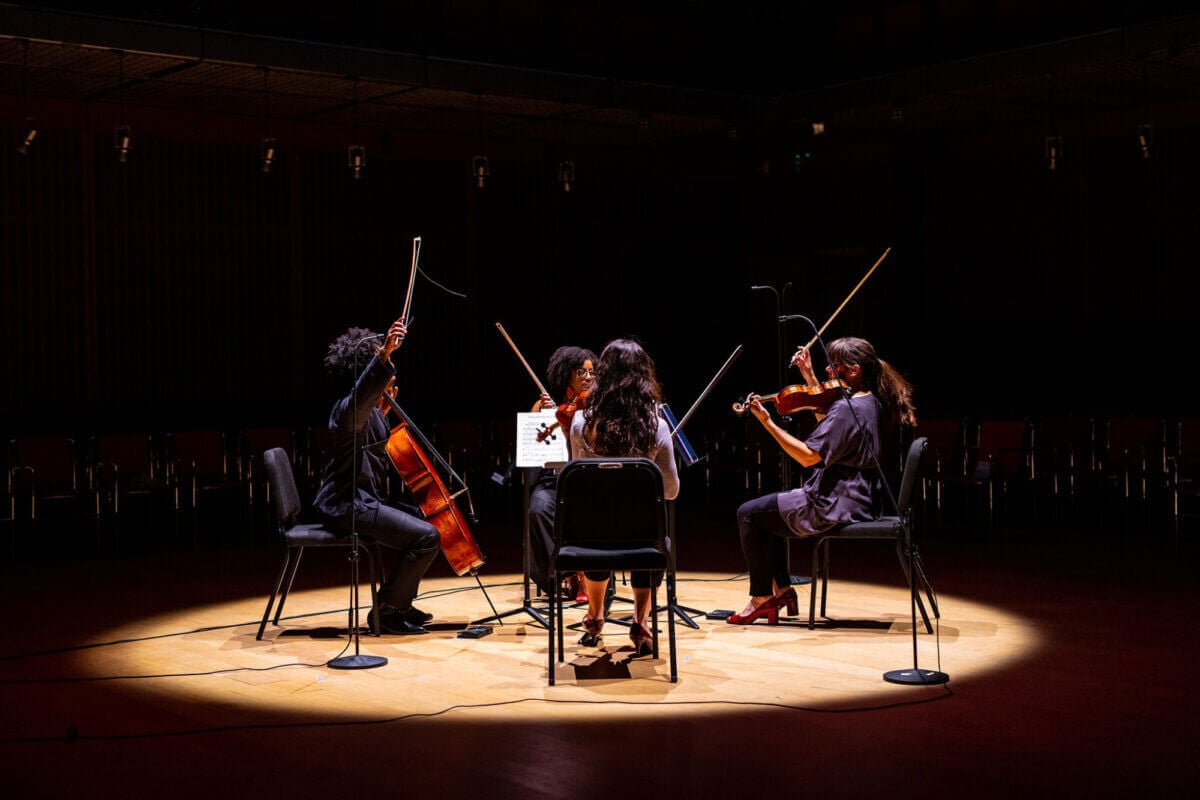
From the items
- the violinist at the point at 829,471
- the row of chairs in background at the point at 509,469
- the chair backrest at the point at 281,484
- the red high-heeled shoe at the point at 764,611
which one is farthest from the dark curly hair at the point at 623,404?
the row of chairs in background at the point at 509,469

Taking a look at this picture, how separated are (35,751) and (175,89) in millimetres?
5944

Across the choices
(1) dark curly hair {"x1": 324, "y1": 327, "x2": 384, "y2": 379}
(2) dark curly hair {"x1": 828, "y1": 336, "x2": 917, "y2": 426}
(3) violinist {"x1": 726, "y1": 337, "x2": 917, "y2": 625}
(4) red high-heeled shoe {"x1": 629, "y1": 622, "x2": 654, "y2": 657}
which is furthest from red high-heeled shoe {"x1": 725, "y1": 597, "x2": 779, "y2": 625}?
(1) dark curly hair {"x1": 324, "y1": 327, "x2": 384, "y2": 379}

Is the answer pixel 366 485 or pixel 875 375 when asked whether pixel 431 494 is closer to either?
pixel 366 485

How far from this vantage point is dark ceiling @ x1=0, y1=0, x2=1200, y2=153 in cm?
788

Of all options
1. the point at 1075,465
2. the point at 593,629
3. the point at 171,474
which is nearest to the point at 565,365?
the point at 593,629

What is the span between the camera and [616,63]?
31.5 feet

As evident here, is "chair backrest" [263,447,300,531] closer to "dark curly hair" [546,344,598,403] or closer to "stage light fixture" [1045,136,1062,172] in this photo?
"dark curly hair" [546,344,598,403]

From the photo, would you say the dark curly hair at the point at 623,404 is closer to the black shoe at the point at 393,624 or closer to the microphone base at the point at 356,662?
the microphone base at the point at 356,662

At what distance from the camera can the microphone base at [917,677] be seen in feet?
15.3

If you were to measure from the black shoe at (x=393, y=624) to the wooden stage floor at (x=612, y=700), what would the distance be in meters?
→ 0.14

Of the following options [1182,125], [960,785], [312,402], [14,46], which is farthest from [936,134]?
[960,785]

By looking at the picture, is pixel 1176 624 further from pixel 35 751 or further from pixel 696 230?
pixel 696 230

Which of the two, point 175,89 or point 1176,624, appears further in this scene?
point 175,89

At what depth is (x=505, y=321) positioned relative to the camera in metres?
10.9
